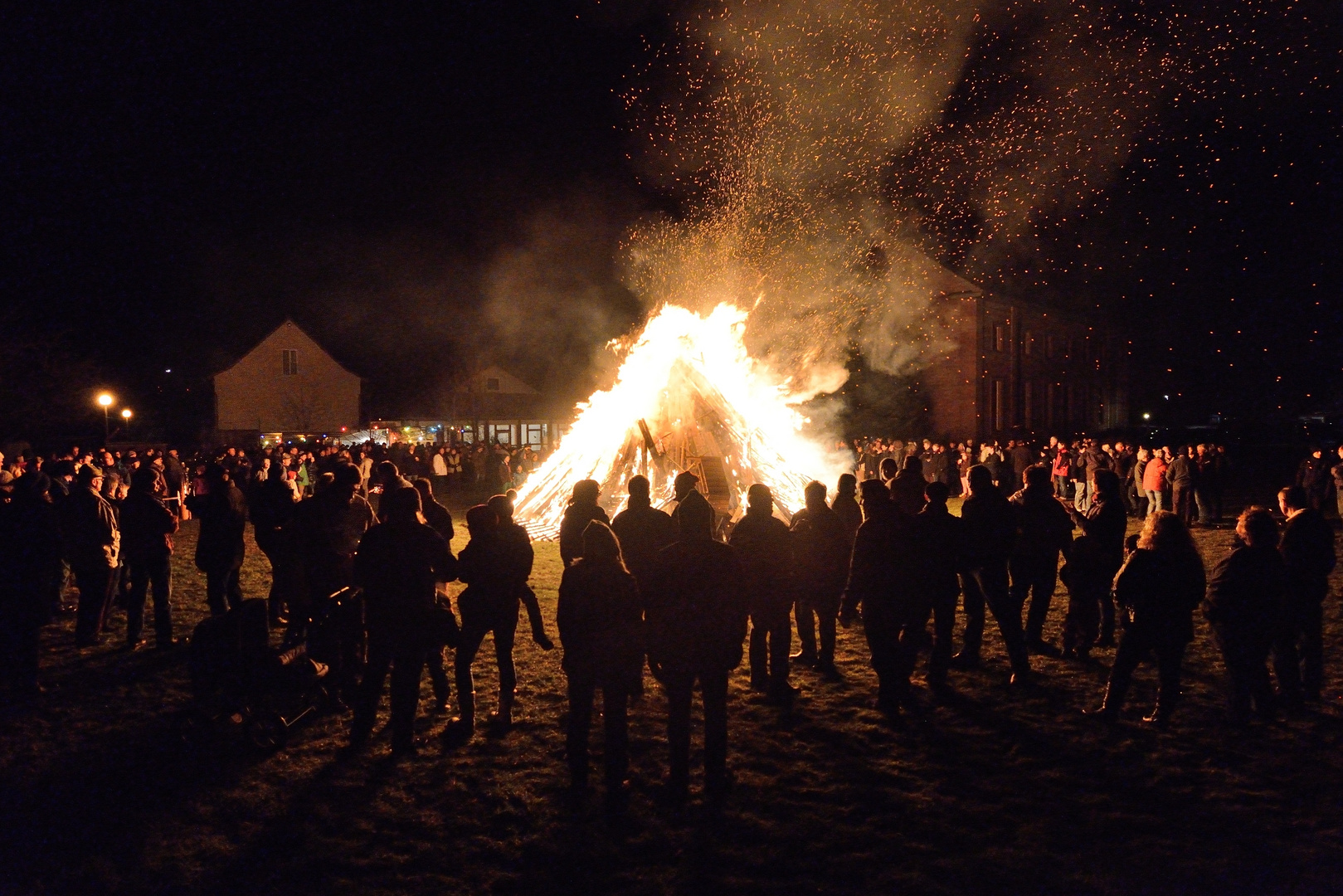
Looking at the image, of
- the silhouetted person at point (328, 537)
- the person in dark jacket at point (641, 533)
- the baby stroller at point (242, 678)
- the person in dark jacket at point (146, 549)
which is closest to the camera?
the baby stroller at point (242, 678)

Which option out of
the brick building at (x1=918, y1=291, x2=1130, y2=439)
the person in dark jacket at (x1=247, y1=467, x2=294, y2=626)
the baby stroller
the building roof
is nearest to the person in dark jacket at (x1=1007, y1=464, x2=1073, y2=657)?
the baby stroller

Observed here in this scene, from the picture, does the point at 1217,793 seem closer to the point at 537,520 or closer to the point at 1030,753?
the point at 1030,753

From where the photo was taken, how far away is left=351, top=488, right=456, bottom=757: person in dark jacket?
18.6 feet

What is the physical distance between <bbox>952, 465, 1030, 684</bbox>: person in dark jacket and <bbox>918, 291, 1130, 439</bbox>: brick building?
1358 inches

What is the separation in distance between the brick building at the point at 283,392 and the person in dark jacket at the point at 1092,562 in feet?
146

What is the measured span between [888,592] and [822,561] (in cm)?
112

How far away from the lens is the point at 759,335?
1289 inches

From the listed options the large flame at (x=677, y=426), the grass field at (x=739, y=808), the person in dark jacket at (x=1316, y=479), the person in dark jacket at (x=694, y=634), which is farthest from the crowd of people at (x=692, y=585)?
the person in dark jacket at (x=1316, y=479)

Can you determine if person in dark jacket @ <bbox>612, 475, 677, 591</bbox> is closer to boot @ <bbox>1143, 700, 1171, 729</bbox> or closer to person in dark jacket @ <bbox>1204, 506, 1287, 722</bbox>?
boot @ <bbox>1143, 700, 1171, 729</bbox>

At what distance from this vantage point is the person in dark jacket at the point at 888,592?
21.3 ft

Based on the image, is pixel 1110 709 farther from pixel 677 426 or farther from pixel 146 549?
pixel 677 426

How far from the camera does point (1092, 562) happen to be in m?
7.95

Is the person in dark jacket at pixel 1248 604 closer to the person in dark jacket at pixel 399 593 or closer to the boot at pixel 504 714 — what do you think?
the boot at pixel 504 714

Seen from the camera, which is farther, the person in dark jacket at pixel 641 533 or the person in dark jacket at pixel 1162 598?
the person in dark jacket at pixel 641 533
